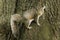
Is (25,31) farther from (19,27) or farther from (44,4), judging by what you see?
(44,4)

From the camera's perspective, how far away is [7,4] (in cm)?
579

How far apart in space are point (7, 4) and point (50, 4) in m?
0.72

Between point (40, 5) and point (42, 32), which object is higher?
point (40, 5)

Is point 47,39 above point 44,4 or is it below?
below

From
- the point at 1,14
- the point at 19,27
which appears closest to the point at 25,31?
the point at 19,27

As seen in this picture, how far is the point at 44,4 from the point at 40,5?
0.23ft

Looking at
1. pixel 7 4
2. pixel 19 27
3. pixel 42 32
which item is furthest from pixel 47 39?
pixel 7 4

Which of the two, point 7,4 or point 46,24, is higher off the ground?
point 7,4

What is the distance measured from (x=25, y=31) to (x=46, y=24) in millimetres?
400

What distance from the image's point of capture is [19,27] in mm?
5867

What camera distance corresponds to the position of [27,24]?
5879 millimetres

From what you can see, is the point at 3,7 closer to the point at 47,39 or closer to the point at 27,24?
the point at 27,24

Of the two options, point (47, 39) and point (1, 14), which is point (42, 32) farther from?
point (1, 14)

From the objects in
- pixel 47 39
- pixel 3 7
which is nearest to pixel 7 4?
pixel 3 7
